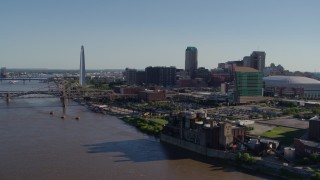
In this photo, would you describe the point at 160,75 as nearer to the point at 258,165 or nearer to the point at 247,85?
the point at 247,85

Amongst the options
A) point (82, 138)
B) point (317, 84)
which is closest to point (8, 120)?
point (82, 138)

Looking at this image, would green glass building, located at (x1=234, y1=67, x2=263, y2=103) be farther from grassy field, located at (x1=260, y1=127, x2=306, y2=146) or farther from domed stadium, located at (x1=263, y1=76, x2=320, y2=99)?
grassy field, located at (x1=260, y1=127, x2=306, y2=146)

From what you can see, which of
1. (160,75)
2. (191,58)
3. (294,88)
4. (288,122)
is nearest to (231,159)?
(288,122)

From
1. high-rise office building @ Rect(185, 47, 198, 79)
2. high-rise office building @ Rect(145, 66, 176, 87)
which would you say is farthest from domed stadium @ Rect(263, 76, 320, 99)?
high-rise office building @ Rect(185, 47, 198, 79)

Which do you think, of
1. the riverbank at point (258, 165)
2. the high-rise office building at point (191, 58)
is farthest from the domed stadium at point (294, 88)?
the riverbank at point (258, 165)

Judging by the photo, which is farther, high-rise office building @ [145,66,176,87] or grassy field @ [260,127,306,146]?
high-rise office building @ [145,66,176,87]

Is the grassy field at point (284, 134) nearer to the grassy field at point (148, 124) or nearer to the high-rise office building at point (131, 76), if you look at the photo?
the grassy field at point (148, 124)

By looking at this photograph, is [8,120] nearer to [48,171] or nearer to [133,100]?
[48,171]
